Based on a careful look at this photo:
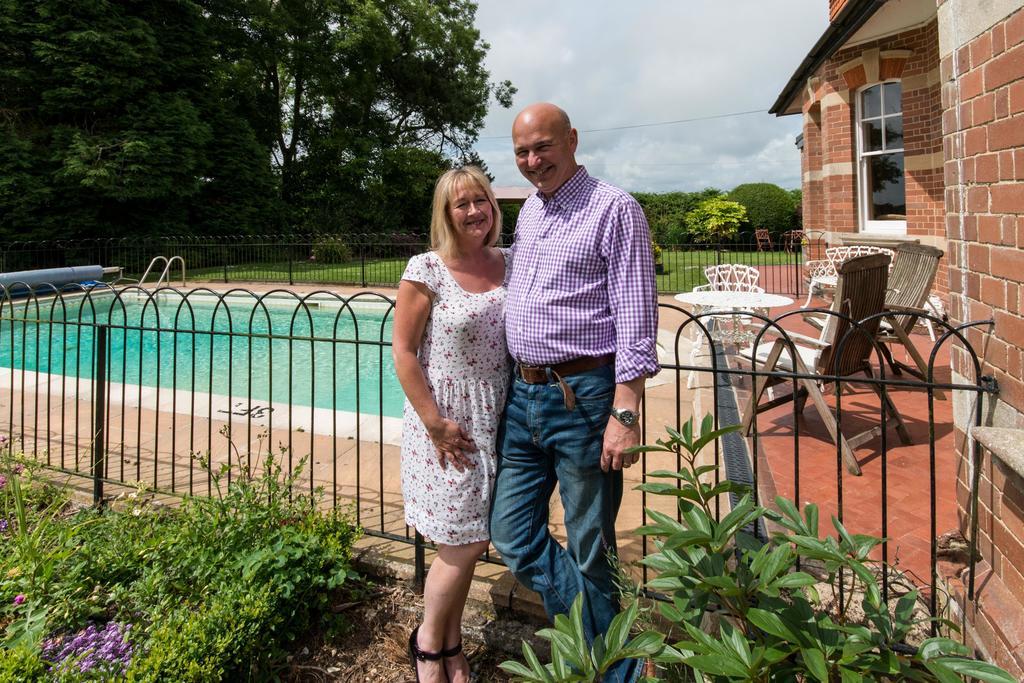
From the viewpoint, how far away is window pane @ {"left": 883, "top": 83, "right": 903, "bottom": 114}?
10141mm

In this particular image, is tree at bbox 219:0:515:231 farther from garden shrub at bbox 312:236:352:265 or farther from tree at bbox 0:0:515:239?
garden shrub at bbox 312:236:352:265

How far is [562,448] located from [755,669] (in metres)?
0.86

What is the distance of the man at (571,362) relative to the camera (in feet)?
6.38

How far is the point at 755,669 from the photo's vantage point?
1.32 metres

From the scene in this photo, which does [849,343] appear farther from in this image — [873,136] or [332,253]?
[332,253]

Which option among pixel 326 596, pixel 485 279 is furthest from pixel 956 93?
pixel 326 596

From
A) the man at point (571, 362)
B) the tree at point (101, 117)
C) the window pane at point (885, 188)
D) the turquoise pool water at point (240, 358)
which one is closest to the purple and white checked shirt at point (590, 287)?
the man at point (571, 362)

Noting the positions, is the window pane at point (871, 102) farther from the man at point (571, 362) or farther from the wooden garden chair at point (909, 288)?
the man at point (571, 362)

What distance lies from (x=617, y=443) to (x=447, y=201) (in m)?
0.96

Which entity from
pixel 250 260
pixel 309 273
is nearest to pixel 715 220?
pixel 309 273

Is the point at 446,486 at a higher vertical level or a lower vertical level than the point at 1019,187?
lower

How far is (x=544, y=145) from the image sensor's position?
203 cm

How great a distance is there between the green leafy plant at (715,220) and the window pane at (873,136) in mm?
14904

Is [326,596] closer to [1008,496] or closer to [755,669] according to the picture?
[755,669]
